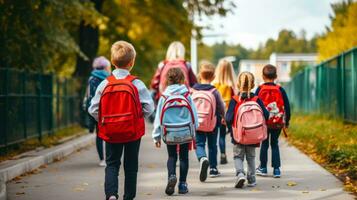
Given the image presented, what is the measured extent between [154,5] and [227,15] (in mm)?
2838

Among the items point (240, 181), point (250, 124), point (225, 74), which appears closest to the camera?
point (240, 181)

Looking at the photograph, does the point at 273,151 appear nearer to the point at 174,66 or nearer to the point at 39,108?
the point at 174,66

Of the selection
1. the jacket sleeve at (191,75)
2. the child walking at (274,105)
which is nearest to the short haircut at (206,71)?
the child walking at (274,105)

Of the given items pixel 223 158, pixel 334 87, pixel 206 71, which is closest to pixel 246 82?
pixel 206 71

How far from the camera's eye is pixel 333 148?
11852 millimetres

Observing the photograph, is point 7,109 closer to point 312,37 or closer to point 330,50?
point 330,50

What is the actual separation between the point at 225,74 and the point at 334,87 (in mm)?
10213

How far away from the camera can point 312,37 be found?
517ft

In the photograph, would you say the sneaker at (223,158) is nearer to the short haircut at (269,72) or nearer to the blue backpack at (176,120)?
the short haircut at (269,72)

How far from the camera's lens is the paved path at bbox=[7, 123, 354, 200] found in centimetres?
812

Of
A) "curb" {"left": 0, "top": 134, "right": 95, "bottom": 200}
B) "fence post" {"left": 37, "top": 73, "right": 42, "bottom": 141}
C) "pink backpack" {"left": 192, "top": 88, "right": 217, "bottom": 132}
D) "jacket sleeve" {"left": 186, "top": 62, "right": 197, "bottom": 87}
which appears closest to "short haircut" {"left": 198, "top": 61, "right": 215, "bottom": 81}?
"pink backpack" {"left": 192, "top": 88, "right": 217, "bottom": 132}

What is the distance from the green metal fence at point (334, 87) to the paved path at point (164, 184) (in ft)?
17.8

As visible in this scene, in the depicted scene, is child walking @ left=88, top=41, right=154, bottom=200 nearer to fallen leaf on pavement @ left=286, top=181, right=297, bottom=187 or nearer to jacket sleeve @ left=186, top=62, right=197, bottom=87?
fallen leaf on pavement @ left=286, top=181, right=297, bottom=187

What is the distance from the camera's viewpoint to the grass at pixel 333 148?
973cm
